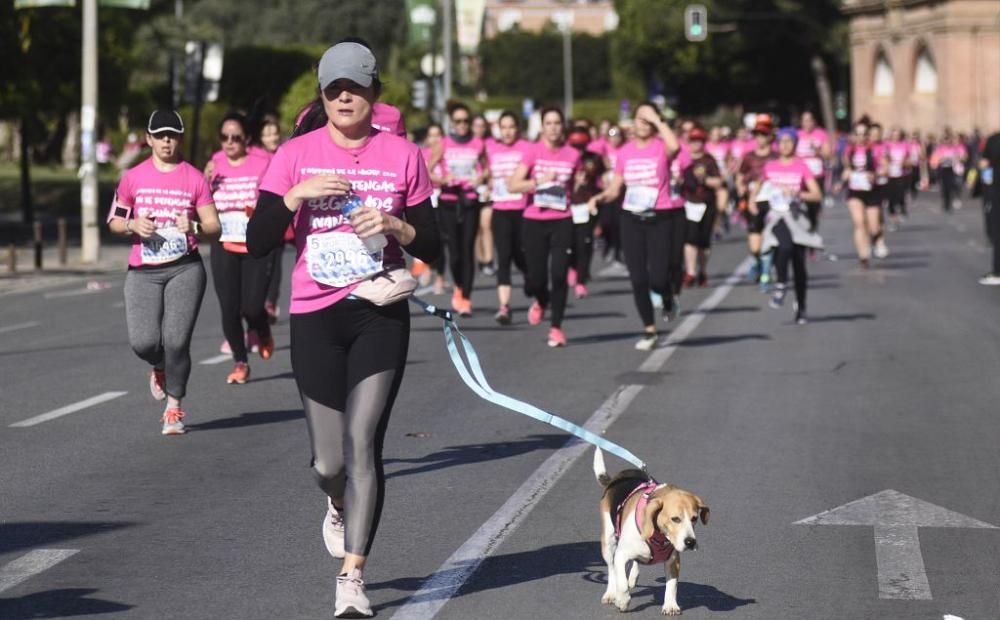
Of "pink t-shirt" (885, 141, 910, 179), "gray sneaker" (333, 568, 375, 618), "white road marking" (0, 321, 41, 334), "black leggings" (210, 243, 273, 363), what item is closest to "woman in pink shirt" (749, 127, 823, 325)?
"black leggings" (210, 243, 273, 363)

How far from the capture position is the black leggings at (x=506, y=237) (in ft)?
59.4

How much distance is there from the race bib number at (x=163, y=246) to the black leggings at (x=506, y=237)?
7.24m

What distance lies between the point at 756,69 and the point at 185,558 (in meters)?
95.9

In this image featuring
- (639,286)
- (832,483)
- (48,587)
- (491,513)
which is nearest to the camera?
(48,587)

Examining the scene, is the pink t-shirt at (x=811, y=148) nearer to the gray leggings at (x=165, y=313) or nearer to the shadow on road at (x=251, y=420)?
the shadow on road at (x=251, y=420)

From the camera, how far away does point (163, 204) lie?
11.0 meters

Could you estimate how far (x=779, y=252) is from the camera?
60.7 ft

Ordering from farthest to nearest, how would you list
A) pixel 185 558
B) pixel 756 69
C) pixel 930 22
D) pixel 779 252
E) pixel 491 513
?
pixel 756 69, pixel 930 22, pixel 779 252, pixel 491 513, pixel 185 558

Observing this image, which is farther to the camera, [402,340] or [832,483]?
[832,483]

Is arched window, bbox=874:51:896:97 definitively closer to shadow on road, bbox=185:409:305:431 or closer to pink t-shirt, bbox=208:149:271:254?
pink t-shirt, bbox=208:149:271:254

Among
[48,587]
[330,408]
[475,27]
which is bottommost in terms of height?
[48,587]

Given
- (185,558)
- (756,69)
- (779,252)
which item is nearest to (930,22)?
(756,69)

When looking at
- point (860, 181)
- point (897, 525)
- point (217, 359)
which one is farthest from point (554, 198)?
point (860, 181)

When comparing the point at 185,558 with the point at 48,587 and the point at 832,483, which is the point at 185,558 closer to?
the point at 48,587
